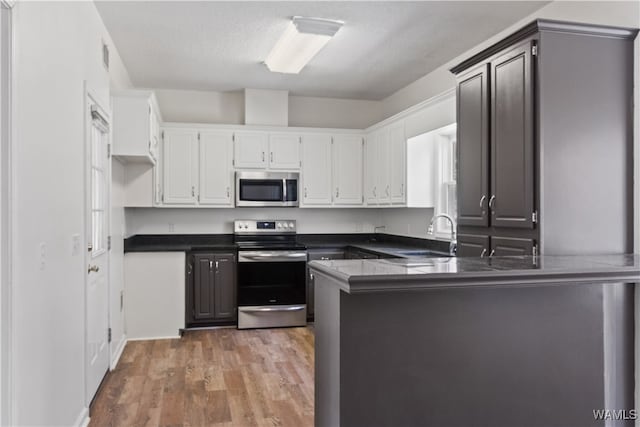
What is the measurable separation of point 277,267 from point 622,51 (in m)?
3.97

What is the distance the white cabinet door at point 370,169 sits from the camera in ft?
18.7

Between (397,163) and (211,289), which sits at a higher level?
(397,163)

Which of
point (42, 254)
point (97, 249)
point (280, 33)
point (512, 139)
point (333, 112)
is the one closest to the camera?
point (42, 254)

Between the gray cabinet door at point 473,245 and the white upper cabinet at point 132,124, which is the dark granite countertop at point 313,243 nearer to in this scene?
the white upper cabinet at point 132,124

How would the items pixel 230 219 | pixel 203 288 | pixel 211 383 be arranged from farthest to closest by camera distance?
pixel 230 219, pixel 203 288, pixel 211 383

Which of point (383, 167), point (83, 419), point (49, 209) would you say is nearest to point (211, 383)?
point (83, 419)

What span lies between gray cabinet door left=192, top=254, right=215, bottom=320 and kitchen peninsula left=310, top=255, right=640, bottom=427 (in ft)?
11.1

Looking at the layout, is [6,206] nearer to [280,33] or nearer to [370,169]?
[280,33]

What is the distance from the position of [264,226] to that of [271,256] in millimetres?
630

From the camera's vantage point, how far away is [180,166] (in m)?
5.50

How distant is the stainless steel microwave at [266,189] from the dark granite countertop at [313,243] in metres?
0.56

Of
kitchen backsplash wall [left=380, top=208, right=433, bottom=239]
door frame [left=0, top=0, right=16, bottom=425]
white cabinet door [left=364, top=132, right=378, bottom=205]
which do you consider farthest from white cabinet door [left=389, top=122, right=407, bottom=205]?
door frame [left=0, top=0, right=16, bottom=425]

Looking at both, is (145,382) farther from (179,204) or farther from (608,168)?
(608,168)

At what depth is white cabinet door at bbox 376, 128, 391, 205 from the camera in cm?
533
